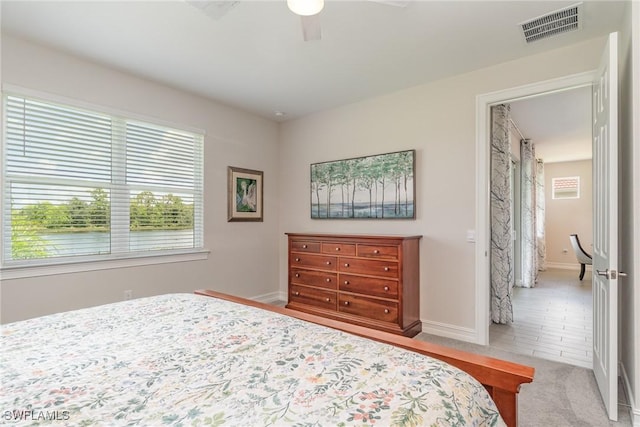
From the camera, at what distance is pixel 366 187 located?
389 centimetres

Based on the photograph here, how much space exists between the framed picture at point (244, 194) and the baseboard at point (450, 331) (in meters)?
2.54

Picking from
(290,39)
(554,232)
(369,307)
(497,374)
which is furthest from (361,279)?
(554,232)

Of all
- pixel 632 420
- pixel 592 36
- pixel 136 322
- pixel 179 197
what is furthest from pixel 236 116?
pixel 632 420

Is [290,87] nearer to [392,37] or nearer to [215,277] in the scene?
[392,37]

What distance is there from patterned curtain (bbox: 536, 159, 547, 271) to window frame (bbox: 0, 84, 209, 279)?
22.7 ft

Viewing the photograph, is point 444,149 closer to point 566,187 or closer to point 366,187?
point 366,187

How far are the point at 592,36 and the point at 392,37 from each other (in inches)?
62.0

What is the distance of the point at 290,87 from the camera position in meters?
3.54

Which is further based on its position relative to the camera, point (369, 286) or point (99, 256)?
point (369, 286)

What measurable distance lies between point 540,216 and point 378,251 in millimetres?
5852

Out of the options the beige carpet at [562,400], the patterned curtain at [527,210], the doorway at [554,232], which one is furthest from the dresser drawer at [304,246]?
the patterned curtain at [527,210]

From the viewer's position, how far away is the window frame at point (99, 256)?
2.52m

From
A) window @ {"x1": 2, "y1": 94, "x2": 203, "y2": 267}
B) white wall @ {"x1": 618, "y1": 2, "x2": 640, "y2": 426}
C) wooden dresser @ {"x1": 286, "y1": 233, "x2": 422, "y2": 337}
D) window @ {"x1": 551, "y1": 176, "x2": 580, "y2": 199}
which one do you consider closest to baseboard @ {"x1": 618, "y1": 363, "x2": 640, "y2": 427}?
white wall @ {"x1": 618, "y1": 2, "x2": 640, "y2": 426}

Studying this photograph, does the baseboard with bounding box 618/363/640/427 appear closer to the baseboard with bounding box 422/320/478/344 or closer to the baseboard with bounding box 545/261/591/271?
the baseboard with bounding box 422/320/478/344
